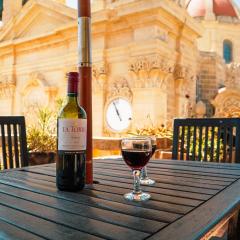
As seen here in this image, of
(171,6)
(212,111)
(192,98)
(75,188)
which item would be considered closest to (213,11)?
(212,111)

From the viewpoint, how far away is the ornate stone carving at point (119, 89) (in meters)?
8.28

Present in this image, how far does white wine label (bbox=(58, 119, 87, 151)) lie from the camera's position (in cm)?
113

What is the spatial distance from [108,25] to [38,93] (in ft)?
11.2

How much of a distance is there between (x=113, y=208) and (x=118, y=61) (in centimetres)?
783

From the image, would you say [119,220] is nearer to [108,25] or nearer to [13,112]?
Result: [108,25]

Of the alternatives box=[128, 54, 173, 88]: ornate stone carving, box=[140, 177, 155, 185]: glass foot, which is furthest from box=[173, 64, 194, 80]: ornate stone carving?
box=[140, 177, 155, 185]: glass foot

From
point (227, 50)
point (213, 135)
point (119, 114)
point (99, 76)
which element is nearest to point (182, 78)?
point (119, 114)

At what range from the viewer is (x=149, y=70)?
7.69m

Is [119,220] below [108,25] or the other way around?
below

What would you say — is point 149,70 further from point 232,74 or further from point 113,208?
point 232,74

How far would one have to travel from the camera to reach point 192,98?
10336 millimetres

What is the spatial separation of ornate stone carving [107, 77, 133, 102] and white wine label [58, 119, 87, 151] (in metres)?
7.12

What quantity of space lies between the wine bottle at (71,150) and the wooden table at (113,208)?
5 cm

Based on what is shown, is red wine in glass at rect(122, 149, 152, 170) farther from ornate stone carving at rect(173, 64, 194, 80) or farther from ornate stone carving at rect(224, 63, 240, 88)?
ornate stone carving at rect(224, 63, 240, 88)
